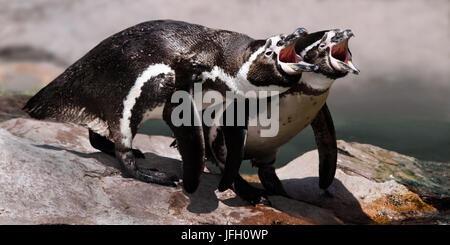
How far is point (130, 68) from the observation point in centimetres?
418

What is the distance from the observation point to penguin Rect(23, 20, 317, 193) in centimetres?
382

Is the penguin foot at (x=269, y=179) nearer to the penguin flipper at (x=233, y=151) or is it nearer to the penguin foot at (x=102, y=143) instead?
the penguin flipper at (x=233, y=151)

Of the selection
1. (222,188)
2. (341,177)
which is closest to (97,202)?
(222,188)

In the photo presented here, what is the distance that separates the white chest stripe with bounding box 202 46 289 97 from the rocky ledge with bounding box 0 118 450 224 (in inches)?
41.1

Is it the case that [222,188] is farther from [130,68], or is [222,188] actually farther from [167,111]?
[130,68]

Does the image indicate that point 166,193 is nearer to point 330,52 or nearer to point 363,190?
point 330,52

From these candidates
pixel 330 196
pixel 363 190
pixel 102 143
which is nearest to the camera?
pixel 102 143

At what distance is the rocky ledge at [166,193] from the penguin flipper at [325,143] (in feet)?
0.88

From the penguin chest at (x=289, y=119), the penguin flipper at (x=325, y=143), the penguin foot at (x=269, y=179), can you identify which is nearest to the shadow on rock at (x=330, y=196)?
the penguin flipper at (x=325, y=143)

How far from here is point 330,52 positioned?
3.91 m

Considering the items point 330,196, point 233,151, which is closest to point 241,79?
point 233,151

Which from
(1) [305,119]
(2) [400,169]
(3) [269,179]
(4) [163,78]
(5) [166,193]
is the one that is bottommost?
(2) [400,169]

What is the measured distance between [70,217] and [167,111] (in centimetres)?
130

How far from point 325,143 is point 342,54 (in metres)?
1.32
